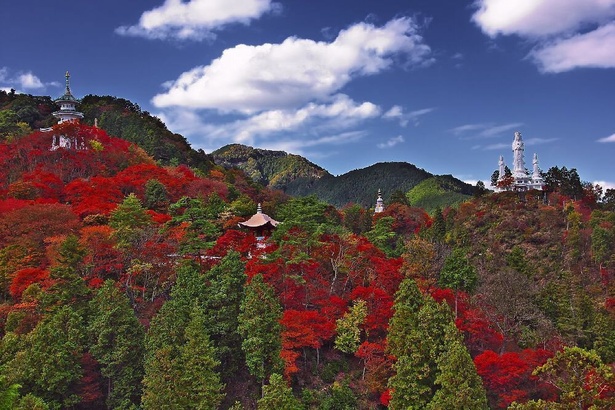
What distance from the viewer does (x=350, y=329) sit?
3011 centimetres

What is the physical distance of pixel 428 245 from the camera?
133 ft

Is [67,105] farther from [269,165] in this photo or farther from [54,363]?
[269,165]

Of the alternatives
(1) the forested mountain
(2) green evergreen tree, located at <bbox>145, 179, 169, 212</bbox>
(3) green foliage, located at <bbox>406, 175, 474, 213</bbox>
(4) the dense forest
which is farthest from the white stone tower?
(3) green foliage, located at <bbox>406, 175, 474, 213</bbox>

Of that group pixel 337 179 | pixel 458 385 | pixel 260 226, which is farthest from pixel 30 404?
pixel 337 179

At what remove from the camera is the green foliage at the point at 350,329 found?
2998 cm

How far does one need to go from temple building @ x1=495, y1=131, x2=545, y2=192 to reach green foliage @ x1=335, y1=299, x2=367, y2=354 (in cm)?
4721

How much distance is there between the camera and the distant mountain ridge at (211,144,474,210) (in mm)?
109250

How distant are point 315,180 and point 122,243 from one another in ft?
339

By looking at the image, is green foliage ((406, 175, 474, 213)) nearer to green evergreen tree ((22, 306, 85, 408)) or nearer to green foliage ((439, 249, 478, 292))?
green foliage ((439, 249, 478, 292))

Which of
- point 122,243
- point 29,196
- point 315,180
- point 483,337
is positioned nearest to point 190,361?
point 122,243

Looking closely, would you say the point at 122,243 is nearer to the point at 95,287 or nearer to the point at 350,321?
the point at 95,287

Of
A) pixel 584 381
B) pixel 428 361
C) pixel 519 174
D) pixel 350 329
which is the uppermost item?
pixel 519 174

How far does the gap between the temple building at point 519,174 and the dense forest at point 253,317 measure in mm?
27923

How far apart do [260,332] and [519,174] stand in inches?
2424
